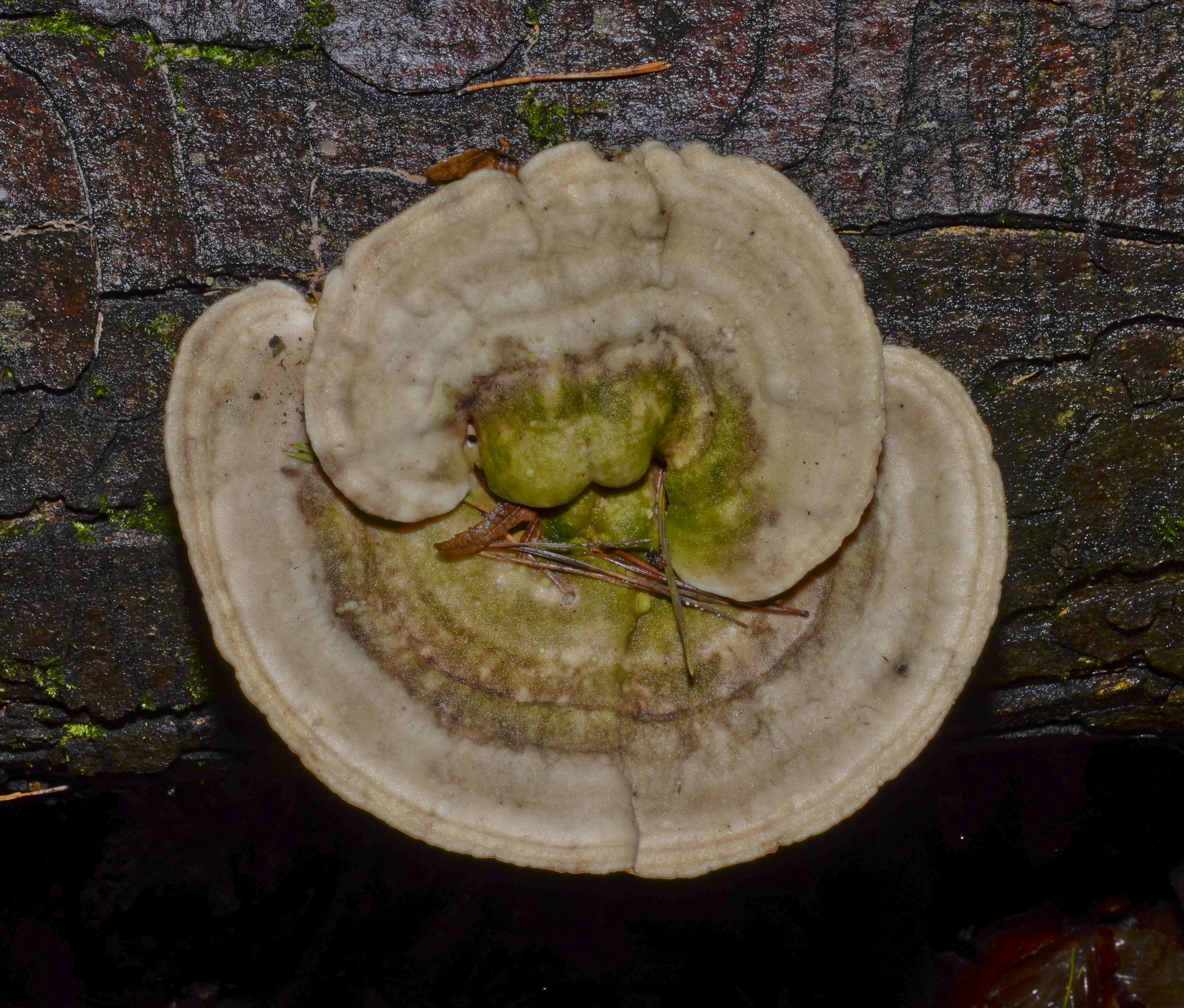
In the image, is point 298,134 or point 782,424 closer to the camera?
point 782,424

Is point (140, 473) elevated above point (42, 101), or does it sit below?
below

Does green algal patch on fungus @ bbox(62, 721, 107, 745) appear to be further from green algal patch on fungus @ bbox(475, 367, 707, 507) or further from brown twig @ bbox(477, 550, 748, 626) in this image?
green algal patch on fungus @ bbox(475, 367, 707, 507)

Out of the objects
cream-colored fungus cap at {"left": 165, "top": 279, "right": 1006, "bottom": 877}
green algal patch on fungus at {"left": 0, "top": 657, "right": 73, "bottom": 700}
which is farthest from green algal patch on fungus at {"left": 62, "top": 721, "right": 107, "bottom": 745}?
cream-colored fungus cap at {"left": 165, "top": 279, "right": 1006, "bottom": 877}

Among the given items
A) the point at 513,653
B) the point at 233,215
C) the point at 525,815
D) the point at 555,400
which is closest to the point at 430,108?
the point at 233,215

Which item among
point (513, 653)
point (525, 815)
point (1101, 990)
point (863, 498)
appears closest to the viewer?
point (863, 498)

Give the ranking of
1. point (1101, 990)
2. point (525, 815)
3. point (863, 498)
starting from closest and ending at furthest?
point (863, 498), point (525, 815), point (1101, 990)

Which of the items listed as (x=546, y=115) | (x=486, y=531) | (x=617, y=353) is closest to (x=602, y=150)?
(x=546, y=115)

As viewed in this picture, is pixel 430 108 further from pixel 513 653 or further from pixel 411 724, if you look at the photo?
pixel 411 724
